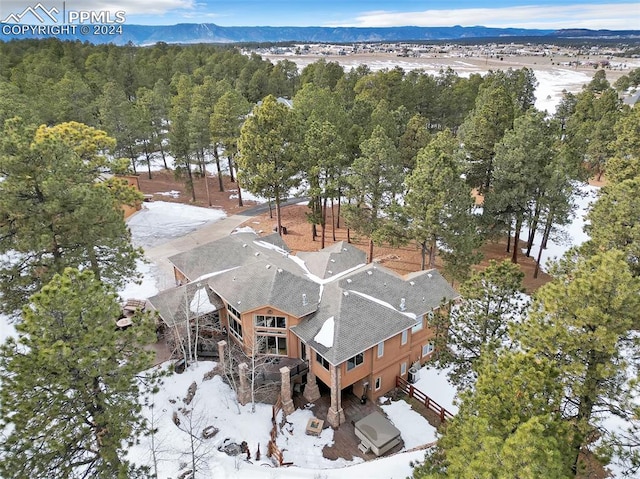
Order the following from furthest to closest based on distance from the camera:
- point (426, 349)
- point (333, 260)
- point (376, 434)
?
point (333, 260) < point (426, 349) < point (376, 434)

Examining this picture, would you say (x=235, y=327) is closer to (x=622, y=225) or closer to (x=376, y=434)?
(x=376, y=434)

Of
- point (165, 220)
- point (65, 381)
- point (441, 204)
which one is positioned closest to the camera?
point (65, 381)

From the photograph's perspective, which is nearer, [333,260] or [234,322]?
[234,322]

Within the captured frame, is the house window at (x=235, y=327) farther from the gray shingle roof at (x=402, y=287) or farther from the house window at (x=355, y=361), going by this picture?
the house window at (x=355, y=361)

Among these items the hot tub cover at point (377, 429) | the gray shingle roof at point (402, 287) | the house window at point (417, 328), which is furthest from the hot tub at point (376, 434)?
the gray shingle roof at point (402, 287)

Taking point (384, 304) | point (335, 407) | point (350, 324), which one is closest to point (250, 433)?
point (335, 407)

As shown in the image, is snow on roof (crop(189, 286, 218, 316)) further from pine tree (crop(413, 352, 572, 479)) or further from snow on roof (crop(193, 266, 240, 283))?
pine tree (crop(413, 352, 572, 479))
